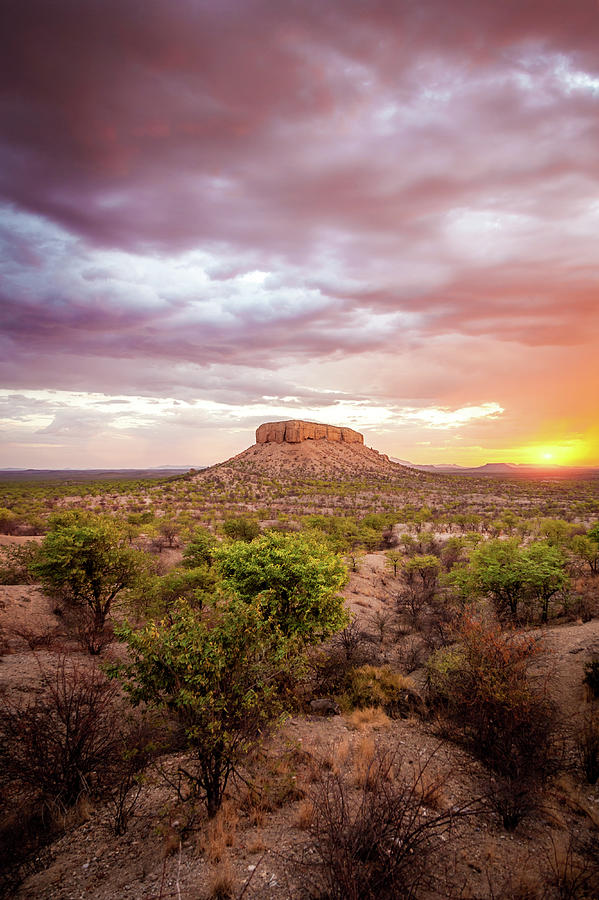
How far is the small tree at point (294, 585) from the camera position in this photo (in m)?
12.9

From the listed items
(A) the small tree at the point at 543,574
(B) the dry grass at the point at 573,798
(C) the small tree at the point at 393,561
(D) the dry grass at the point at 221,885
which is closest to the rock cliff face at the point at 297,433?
(C) the small tree at the point at 393,561

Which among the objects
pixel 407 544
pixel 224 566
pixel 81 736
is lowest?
pixel 407 544

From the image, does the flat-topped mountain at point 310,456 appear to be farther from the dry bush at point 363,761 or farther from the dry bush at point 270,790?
the dry bush at point 270,790

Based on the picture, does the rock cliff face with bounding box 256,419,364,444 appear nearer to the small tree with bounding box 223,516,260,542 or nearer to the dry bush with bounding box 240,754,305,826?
the small tree with bounding box 223,516,260,542

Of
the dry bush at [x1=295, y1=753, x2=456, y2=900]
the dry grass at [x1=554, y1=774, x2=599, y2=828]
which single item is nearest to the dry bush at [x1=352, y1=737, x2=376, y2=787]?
the dry bush at [x1=295, y1=753, x2=456, y2=900]

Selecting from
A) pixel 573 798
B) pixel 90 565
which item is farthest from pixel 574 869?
pixel 90 565

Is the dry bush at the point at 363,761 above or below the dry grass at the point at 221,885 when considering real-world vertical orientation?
below

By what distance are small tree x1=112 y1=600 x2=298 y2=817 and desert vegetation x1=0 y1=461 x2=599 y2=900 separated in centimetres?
5

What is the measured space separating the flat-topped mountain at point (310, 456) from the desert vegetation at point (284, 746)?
94.0 meters

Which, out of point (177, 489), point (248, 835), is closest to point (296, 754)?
point (248, 835)

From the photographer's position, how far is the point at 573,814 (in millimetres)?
7652

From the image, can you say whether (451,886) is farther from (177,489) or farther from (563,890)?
(177,489)

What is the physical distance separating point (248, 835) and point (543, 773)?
631cm

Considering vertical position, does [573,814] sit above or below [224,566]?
below
